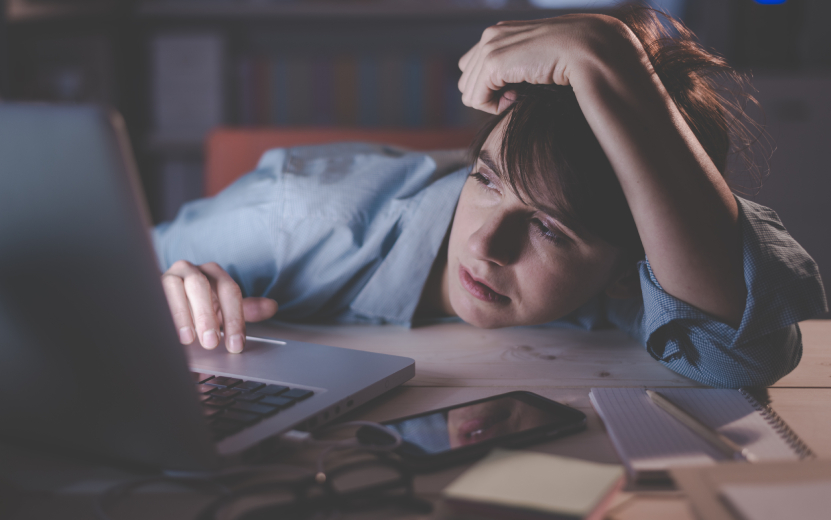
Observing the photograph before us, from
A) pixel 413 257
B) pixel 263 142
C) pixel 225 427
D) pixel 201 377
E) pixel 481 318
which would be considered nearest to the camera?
pixel 225 427

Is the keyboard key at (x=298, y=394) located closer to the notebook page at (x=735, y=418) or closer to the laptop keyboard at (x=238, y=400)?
the laptop keyboard at (x=238, y=400)

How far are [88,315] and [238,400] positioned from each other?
0.57 feet

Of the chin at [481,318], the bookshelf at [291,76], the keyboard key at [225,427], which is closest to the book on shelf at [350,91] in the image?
the bookshelf at [291,76]

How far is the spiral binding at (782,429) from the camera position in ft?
1.35

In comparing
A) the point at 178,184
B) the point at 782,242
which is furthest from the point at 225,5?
the point at 782,242

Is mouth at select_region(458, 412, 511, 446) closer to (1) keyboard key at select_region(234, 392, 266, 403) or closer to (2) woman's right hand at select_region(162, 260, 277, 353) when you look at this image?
(1) keyboard key at select_region(234, 392, 266, 403)

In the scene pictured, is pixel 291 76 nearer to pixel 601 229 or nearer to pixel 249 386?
pixel 601 229

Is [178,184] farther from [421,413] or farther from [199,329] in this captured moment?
[421,413]

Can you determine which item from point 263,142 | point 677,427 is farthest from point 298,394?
point 263,142

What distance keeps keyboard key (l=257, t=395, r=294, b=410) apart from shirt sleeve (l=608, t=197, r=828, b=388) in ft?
1.30

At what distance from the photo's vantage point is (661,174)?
0.60 metres

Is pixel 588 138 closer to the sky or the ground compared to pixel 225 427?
closer to the sky

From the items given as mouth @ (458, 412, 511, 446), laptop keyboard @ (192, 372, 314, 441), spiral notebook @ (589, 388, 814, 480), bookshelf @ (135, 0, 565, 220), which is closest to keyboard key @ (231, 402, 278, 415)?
laptop keyboard @ (192, 372, 314, 441)

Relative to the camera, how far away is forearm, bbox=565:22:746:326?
60cm
